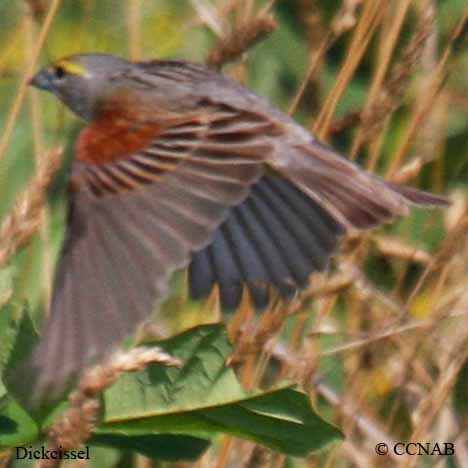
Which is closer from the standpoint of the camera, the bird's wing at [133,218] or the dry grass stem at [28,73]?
the bird's wing at [133,218]

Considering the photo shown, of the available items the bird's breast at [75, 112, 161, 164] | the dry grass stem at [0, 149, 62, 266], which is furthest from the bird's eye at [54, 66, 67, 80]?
the dry grass stem at [0, 149, 62, 266]

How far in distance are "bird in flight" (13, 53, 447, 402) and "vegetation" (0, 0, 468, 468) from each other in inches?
2.5

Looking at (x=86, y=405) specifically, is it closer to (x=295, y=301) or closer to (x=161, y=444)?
(x=161, y=444)

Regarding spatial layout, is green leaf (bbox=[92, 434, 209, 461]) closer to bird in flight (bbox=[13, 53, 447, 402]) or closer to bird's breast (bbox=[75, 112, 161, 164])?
bird in flight (bbox=[13, 53, 447, 402])

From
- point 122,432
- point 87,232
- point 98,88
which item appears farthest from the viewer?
point 98,88

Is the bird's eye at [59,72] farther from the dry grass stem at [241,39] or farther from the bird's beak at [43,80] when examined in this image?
the dry grass stem at [241,39]

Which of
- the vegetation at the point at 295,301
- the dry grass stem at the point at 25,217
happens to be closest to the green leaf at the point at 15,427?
the vegetation at the point at 295,301

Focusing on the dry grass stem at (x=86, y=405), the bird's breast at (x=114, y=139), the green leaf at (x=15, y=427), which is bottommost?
the green leaf at (x=15, y=427)

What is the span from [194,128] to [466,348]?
0.67 metres

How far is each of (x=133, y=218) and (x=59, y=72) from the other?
0.88 m

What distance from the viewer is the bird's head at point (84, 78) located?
10.00ft

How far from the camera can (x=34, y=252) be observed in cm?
287

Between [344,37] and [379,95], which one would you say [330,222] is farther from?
[344,37]

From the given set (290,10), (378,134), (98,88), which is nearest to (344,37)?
(290,10)
